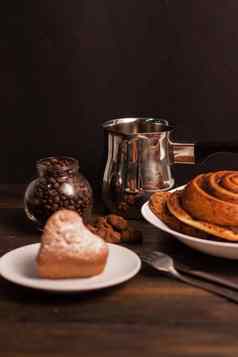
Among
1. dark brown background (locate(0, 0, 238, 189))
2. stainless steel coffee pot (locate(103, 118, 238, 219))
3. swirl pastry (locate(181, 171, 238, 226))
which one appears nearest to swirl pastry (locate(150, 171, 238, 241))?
swirl pastry (locate(181, 171, 238, 226))

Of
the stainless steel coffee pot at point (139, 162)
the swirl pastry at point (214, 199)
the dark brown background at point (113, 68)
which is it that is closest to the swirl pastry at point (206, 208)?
the swirl pastry at point (214, 199)

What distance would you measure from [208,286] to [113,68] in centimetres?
58

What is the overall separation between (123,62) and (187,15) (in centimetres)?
15

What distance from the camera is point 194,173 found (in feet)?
4.88

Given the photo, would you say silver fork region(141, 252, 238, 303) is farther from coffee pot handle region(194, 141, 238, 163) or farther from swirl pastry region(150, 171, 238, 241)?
coffee pot handle region(194, 141, 238, 163)

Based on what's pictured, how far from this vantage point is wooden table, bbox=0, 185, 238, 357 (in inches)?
32.6

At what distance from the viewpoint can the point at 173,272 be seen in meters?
1.01

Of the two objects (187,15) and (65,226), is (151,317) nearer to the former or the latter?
(65,226)

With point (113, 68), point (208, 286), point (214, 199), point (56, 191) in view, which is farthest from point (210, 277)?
point (113, 68)

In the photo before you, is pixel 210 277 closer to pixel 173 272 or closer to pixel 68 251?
pixel 173 272

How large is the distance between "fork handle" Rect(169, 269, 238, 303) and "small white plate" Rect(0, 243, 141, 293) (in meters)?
0.05

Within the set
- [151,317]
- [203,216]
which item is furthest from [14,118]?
[151,317]

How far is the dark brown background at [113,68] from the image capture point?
4.60 feet

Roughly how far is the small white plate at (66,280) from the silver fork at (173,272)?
0.03 m
